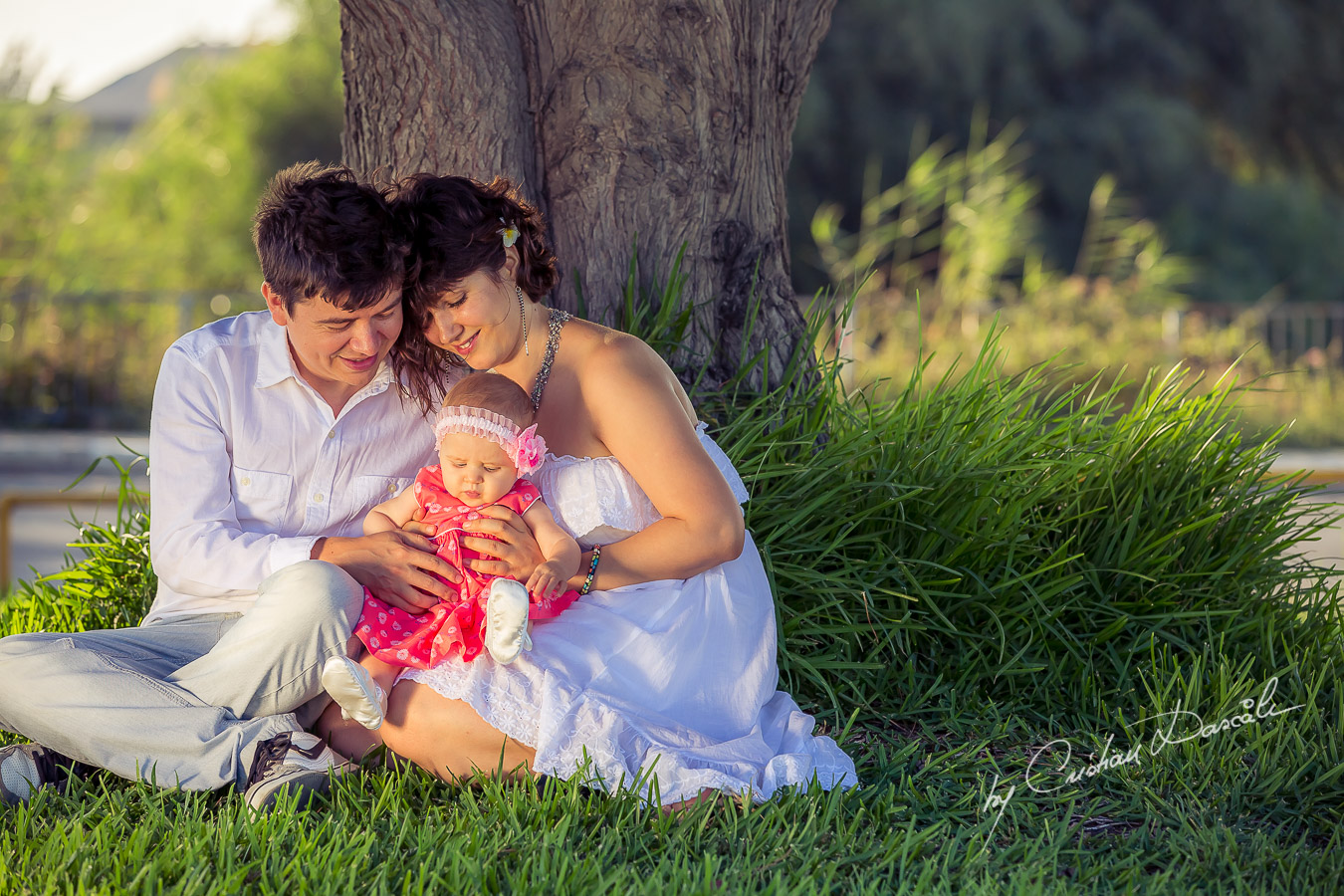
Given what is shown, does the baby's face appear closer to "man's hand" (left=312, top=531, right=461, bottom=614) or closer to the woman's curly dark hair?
"man's hand" (left=312, top=531, right=461, bottom=614)

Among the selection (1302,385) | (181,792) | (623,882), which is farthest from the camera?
(1302,385)

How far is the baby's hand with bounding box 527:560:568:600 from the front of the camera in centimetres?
256

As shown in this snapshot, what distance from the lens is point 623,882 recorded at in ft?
7.18

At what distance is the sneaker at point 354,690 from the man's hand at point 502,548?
1.10 feet

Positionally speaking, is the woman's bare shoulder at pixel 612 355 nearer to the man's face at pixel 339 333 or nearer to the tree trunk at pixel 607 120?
the man's face at pixel 339 333

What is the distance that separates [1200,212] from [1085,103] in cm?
255

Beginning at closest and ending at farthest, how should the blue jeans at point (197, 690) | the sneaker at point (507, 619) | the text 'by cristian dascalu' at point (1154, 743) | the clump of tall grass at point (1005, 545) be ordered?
the sneaker at point (507, 619) → the blue jeans at point (197, 690) → the text 'by cristian dascalu' at point (1154, 743) → the clump of tall grass at point (1005, 545)

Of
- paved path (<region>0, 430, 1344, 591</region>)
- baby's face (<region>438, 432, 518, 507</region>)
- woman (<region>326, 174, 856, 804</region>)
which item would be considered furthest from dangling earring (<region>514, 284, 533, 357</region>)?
paved path (<region>0, 430, 1344, 591</region>)

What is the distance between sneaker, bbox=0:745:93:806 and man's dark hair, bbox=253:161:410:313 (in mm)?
1183

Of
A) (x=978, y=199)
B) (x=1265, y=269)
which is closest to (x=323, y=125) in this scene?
(x=978, y=199)

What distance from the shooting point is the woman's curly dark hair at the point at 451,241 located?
275 cm

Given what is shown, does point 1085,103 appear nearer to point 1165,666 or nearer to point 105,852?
point 1165,666

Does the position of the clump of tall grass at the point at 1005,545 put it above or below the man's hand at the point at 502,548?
below

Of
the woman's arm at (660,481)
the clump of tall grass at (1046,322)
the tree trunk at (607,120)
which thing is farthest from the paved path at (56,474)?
the woman's arm at (660,481)
